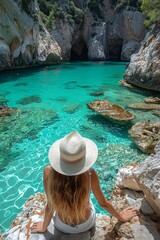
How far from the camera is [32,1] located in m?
27.3

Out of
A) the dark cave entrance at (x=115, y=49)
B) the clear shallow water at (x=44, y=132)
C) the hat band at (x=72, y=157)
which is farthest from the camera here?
the dark cave entrance at (x=115, y=49)

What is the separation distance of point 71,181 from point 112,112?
8.62 meters

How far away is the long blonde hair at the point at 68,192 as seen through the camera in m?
2.13

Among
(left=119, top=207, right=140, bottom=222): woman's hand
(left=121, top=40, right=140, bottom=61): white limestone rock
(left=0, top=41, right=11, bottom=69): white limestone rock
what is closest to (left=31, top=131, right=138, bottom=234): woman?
(left=119, top=207, right=140, bottom=222): woman's hand

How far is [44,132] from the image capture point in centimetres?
914

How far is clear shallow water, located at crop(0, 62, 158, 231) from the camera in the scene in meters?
5.91

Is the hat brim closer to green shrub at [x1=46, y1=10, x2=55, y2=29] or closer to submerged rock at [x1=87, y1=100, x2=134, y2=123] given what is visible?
submerged rock at [x1=87, y1=100, x2=134, y2=123]

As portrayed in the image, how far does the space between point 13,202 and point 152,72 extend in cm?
1366

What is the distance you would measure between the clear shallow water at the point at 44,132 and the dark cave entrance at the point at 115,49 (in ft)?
92.4

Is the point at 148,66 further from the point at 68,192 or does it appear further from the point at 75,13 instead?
the point at 75,13

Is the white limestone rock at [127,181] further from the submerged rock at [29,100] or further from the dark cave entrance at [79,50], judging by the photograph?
the dark cave entrance at [79,50]

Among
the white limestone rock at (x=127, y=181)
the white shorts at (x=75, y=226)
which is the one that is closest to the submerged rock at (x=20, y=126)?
the white limestone rock at (x=127, y=181)

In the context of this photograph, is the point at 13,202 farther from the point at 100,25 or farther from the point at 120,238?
the point at 100,25

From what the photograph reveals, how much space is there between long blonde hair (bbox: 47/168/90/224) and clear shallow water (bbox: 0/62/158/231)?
3064 mm
